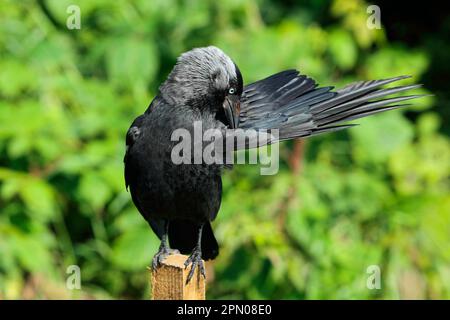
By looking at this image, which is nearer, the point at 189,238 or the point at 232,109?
the point at 232,109

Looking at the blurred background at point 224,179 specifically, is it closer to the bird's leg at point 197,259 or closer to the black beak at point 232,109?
the bird's leg at point 197,259

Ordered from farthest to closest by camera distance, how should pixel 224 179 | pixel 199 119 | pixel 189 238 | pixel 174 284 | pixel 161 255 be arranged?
pixel 224 179 < pixel 189 238 < pixel 161 255 < pixel 199 119 < pixel 174 284

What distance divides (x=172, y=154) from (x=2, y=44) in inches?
99.1

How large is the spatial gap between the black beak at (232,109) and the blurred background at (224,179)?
49.5 inches

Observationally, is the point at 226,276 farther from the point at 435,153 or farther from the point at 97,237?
the point at 435,153

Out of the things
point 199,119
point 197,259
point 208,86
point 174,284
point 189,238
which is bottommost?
point 174,284

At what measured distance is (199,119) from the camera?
308 centimetres

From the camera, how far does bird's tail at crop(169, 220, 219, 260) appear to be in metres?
3.42

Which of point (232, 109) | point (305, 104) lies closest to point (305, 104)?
point (305, 104)

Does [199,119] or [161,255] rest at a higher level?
[199,119]

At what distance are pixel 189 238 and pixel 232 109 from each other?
0.64m

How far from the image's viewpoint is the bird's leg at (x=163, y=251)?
3043 mm

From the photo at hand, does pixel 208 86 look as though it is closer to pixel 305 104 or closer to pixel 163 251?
pixel 305 104

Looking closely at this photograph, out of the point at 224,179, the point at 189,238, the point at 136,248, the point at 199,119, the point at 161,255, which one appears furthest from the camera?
the point at 224,179
